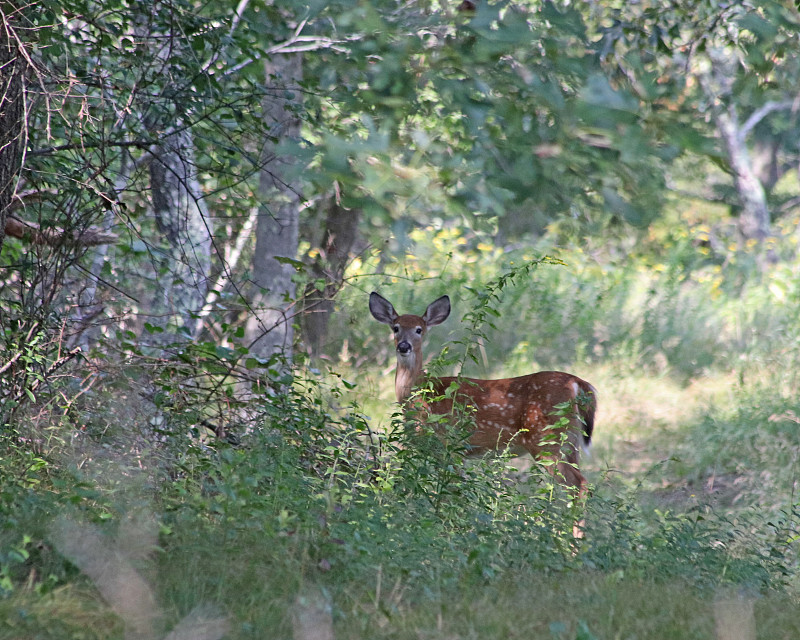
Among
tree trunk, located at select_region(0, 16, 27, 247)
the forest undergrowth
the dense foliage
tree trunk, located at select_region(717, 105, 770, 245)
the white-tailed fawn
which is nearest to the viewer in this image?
the dense foliage

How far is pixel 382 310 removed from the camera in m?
7.75

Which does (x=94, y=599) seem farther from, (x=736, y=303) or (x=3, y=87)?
(x=736, y=303)

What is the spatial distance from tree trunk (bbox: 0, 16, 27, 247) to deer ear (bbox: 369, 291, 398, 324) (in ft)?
11.0

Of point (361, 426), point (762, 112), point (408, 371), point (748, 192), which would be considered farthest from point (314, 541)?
point (762, 112)

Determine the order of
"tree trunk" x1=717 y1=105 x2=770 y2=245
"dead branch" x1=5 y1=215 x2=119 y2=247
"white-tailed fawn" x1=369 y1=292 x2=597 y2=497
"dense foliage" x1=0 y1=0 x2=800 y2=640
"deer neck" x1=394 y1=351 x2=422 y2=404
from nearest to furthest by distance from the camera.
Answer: "dense foliage" x1=0 y1=0 x2=800 y2=640, "dead branch" x1=5 y1=215 x2=119 y2=247, "white-tailed fawn" x1=369 y1=292 x2=597 y2=497, "deer neck" x1=394 y1=351 x2=422 y2=404, "tree trunk" x1=717 y1=105 x2=770 y2=245

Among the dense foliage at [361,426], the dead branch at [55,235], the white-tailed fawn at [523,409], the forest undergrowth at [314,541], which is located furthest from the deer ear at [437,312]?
the dead branch at [55,235]

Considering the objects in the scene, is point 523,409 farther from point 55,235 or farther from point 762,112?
point 762,112

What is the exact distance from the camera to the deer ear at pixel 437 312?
7679 millimetres

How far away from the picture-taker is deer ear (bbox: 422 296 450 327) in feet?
25.2

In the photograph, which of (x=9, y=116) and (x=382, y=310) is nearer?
(x=9, y=116)

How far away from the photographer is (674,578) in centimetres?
399

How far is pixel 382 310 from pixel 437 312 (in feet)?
1.46

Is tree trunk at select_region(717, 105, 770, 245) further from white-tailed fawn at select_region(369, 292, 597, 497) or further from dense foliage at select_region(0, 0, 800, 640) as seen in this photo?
white-tailed fawn at select_region(369, 292, 597, 497)

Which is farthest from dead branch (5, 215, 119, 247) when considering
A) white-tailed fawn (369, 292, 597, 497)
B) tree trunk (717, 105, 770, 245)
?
tree trunk (717, 105, 770, 245)
